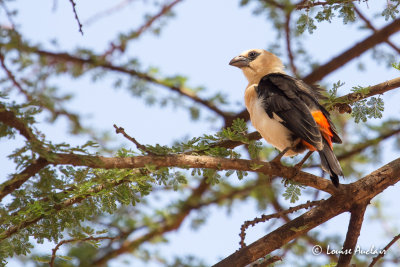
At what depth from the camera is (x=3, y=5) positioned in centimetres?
276

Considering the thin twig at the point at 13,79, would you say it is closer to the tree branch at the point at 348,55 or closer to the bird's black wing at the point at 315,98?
the bird's black wing at the point at 315,98

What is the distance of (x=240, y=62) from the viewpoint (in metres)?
5.17

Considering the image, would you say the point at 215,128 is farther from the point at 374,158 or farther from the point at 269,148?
the point at 374,158

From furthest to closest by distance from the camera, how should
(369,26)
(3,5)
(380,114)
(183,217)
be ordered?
1. (183,217)
2. (369,26)
3. (380,114)
4. (3,5)

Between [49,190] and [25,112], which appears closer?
[25,112]

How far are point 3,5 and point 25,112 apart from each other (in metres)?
0.72

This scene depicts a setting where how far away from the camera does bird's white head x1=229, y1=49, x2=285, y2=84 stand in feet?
16.6

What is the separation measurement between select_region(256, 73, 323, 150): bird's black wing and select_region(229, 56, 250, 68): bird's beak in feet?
2.77

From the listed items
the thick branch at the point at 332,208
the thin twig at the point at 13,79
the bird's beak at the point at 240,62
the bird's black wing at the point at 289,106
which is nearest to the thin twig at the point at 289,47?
the bird's beak at the point at 240,62

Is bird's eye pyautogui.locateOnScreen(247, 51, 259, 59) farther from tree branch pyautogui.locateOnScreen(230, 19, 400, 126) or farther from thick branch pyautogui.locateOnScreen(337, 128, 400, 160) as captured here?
thick branch pyautogui.locateOnScreen(337, 128, 400, 160)

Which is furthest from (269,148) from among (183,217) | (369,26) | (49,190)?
(49,190)

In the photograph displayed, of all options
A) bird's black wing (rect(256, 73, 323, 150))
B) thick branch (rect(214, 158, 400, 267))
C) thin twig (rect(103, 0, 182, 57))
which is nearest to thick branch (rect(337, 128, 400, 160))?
bird's black wing (rect(256, 73, 323, 150))

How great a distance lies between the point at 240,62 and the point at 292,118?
1.54 meters

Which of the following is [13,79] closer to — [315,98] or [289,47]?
[315,98]
